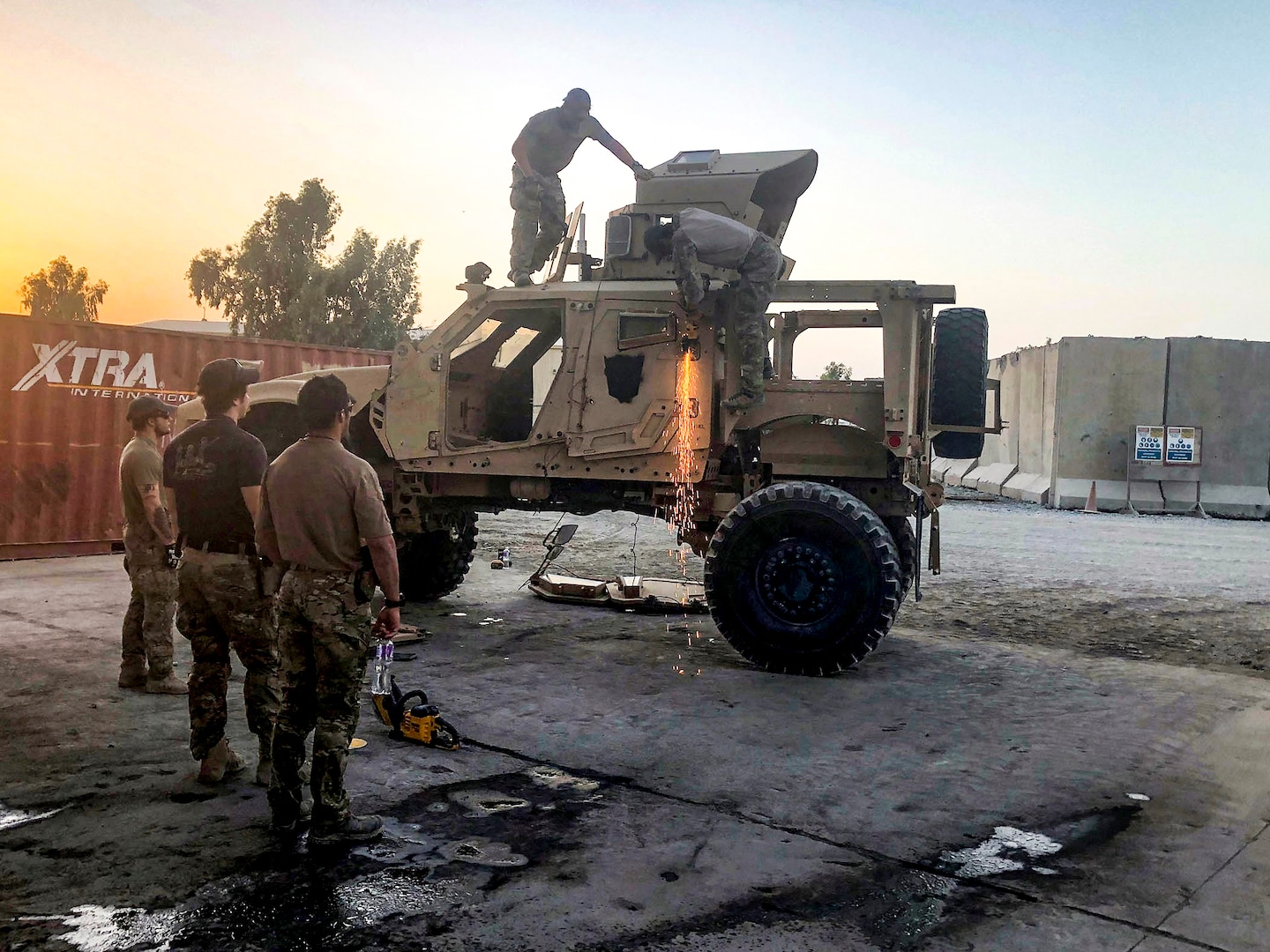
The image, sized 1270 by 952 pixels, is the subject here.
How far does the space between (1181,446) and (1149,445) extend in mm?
602

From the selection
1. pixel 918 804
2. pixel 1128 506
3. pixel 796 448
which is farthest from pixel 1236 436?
pixel 918 804

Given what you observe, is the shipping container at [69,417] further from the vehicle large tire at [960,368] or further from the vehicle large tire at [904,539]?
the vehicle large tire at [960,368]

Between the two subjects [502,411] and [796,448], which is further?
[502,411]

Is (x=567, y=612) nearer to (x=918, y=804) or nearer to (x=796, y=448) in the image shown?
(x=796, y=448)

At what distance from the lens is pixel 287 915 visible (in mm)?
2951

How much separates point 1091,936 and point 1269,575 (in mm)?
9694

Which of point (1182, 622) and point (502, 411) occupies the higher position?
point (502, 411)

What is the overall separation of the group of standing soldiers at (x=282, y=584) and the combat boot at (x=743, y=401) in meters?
3.01

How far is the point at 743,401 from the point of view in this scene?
21.5 ft

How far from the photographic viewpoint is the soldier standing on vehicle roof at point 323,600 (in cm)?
353

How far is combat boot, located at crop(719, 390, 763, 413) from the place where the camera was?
21.5 ft

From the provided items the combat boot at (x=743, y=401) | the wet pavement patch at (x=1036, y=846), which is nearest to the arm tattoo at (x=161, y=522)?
the combat boot at (x=743, y=401)

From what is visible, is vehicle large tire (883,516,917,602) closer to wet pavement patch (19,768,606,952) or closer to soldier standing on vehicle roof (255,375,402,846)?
wet pavement patch (19,768,606,952)

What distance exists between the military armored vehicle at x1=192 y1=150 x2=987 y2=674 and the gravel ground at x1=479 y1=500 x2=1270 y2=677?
5.69 ft
